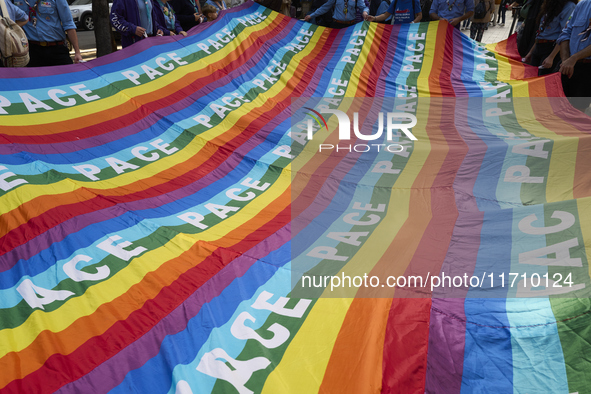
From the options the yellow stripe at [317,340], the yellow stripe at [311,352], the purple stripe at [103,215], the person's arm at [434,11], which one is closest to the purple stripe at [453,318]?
the yellow stripe at [317,340]

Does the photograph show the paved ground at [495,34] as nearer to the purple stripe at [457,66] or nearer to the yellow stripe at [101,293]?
the purple stripe at [457,66]

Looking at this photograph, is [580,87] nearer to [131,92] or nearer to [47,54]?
[131,92]

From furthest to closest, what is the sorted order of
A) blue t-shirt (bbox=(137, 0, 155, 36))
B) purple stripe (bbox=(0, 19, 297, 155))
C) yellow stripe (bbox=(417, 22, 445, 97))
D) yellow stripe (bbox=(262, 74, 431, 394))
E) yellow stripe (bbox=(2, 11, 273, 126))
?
yellow stripe (bbox=(417, 22, 445, 97)) → blue t-shirt (bbox=(137, 0, 155, 36)) → yellow stripe (bbox=(2, 11, 273, 126)) → purple stripe (bbox=(0, 19, 297, 155)) → yellow stripe (bbox=(262, 74, 431, 394))

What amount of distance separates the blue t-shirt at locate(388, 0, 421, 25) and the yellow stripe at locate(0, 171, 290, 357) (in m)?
4.94

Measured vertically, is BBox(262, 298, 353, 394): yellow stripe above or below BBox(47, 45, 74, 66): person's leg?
below

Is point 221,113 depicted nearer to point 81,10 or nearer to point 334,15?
point 334,15

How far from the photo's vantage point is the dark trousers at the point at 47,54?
15.2 feet

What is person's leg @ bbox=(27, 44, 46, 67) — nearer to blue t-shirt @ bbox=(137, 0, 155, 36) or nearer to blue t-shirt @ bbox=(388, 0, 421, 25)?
blue t-shirt @ bbox=(137, 0, 155, 36)

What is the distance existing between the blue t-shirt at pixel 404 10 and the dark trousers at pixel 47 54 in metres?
4.71

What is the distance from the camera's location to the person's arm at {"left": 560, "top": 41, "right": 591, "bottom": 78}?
4371mm

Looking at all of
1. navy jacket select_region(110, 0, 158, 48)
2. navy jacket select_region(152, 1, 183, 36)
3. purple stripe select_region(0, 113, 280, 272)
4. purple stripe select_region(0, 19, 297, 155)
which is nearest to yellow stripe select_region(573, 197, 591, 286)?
purple stripe select_region(0, 113, 280, 272)

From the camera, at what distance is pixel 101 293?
7.49ft

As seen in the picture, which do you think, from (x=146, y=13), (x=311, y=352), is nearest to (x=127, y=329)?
(x=311, y=352)

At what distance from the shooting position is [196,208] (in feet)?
10.7
